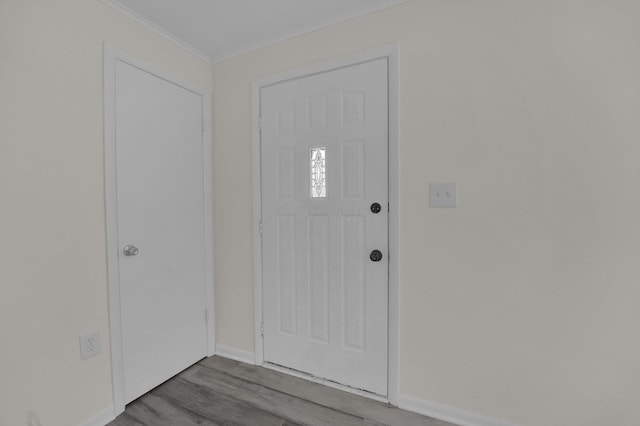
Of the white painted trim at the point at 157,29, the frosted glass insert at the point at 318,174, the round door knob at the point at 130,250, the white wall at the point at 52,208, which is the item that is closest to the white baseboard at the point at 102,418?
the white wall at the point at 52,208

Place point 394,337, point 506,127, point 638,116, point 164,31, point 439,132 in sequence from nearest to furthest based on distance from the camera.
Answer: point 638,116 → point 506,127 → point 439,132 → point 394,337 → point 164,31

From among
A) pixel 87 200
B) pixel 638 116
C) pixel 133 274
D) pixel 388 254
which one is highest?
pixel 638 116

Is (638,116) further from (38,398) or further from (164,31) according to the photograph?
(38,398)

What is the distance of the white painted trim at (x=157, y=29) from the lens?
1594mm

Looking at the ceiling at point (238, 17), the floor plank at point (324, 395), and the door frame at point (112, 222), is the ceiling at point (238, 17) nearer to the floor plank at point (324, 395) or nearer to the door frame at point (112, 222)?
the door frame at point (112, 222)

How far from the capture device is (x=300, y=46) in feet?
6.21

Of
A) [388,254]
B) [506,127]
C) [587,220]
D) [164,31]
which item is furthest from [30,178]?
[587,220]

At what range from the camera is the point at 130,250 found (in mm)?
1654

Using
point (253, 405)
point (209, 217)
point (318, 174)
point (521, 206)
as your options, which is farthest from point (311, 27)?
point (253, 405)

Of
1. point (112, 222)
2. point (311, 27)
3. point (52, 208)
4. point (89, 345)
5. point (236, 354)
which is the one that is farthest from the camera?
point (236, 354)

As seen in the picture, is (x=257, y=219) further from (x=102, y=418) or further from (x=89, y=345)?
(x=102, y=418)

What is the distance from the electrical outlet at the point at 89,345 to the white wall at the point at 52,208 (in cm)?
3

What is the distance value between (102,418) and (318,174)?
6.20 ft

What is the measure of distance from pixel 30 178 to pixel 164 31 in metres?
1.27
